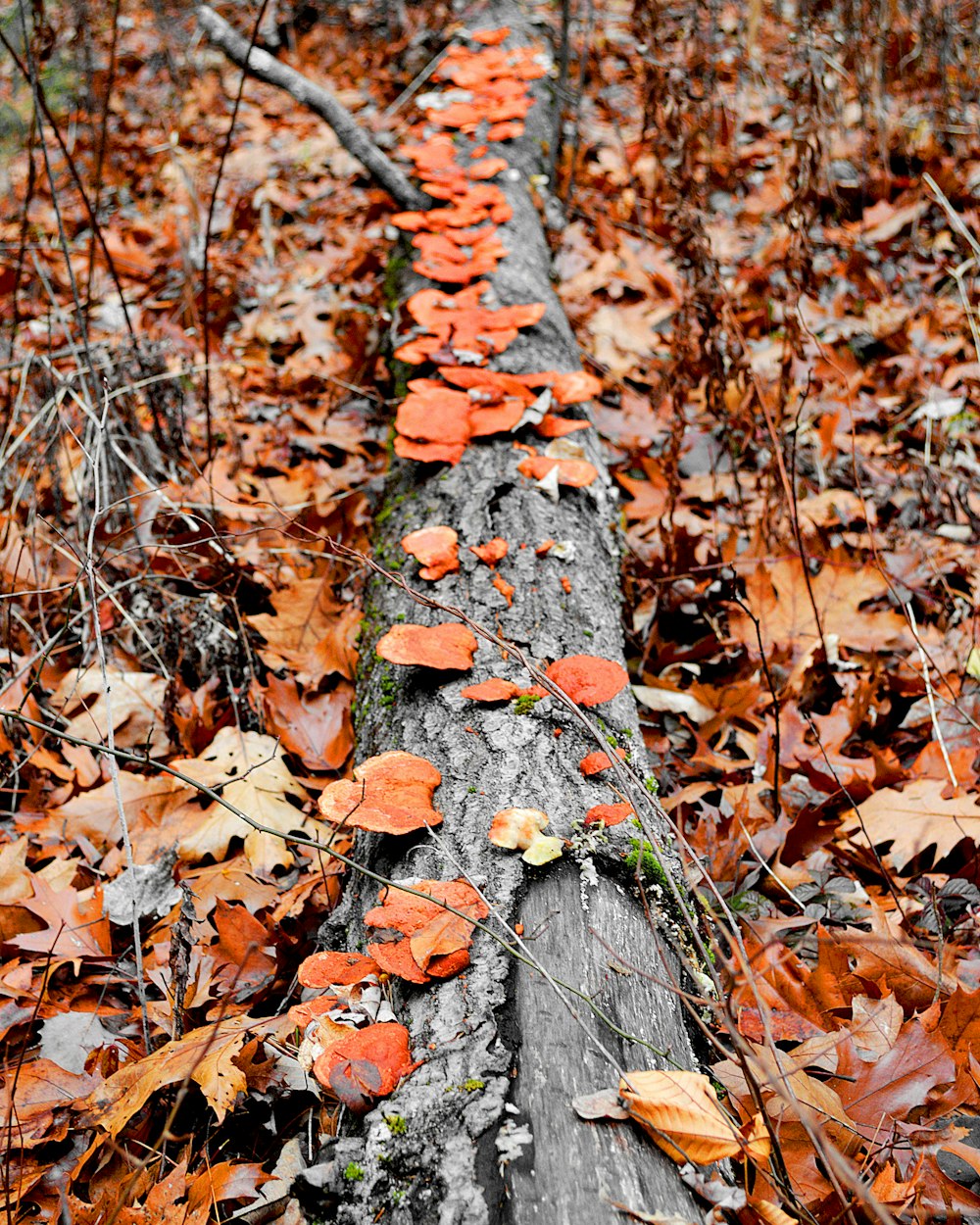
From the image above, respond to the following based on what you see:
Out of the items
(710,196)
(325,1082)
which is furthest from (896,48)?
(325,1082)

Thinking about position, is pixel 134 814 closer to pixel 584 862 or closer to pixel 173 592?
pixel 173 592

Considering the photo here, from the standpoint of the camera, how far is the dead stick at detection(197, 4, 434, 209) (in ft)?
A: 13.3

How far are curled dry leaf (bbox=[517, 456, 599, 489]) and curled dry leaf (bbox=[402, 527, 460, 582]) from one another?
1.25ft

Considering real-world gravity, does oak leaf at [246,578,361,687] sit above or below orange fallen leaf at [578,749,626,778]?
below

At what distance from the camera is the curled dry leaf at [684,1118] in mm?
1062

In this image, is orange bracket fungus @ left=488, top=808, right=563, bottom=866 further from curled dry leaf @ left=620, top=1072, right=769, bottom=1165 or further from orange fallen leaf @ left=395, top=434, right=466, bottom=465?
orange fallen leaf @ left=395, top=434, right=466, bottom=465

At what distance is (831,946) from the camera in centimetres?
163

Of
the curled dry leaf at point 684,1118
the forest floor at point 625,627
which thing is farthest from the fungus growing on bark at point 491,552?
the curled dry leaf at point 684,1118

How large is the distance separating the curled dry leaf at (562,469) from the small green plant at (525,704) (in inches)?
34.6

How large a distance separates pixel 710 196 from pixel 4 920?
→ 18.4ft

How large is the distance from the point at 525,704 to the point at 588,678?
0.47ft

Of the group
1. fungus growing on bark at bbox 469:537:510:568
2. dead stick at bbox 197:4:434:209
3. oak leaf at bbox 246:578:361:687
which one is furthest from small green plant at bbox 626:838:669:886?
dead stick at bbox 197:4:434:209

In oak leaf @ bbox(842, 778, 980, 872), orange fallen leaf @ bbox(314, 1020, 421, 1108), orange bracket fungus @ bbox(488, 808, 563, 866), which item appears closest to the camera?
orange fallen leaf @ bbox(314, 1020, 421, 1108)

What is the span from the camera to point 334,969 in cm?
135
